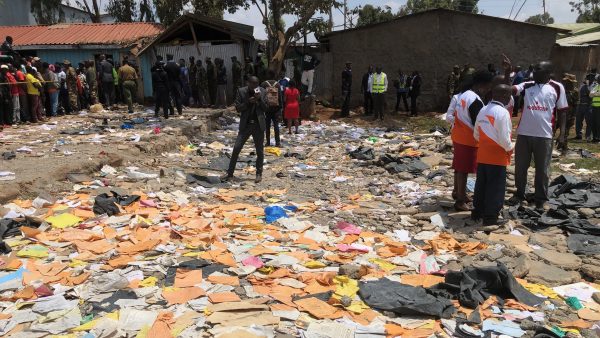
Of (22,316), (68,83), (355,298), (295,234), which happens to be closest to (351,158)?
(295,234)

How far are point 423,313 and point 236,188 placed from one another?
454 centimetres

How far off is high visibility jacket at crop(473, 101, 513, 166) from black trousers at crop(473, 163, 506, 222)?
9 cm

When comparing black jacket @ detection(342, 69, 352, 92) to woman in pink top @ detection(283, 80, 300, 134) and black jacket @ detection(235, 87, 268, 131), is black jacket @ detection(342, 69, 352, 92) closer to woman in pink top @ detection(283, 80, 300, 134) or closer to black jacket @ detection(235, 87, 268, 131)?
woman in pink top @ detection(283, 80, 300, 134)

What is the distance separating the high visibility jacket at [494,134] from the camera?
5.06m

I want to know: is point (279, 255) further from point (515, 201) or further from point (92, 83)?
point (92, 83)

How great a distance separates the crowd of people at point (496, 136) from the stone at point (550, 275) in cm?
102

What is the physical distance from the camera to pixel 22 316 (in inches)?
138

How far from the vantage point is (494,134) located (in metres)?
5.12

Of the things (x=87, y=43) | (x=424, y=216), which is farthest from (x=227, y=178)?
(x=87, y=43)

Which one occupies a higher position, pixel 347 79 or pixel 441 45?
pixel 441 45

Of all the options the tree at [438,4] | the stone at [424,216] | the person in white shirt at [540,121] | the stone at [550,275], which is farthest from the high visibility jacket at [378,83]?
the tree at [438,4]

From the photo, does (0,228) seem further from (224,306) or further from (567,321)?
(567,321)

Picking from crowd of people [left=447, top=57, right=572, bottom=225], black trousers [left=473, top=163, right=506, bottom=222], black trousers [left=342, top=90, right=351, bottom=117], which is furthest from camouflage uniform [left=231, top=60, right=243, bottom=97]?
black trousers [left=473, top=163, right=506, bottom=222]

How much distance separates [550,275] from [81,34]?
66.3ft
